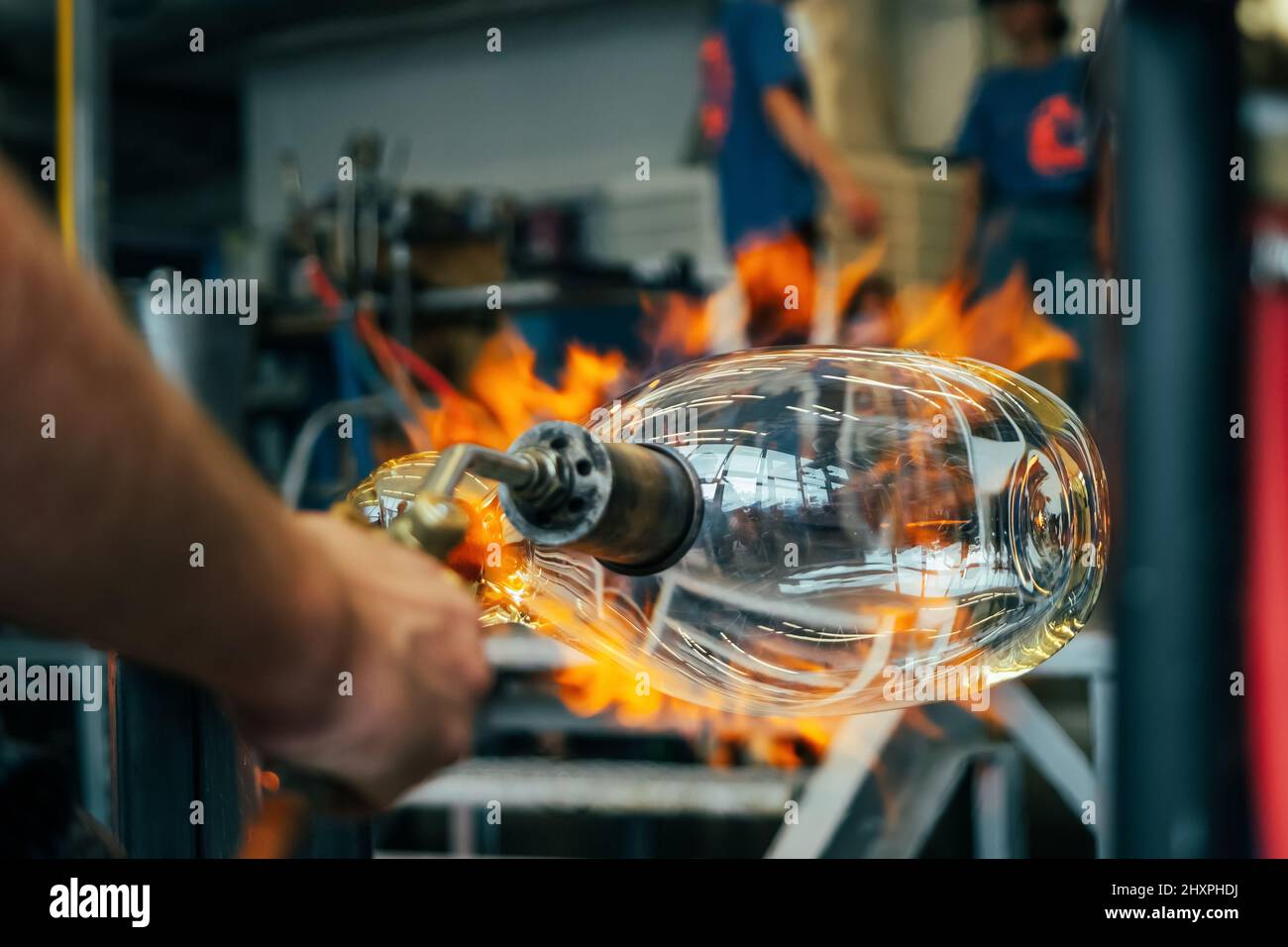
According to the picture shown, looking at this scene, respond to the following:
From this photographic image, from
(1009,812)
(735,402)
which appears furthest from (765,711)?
(1009,812)

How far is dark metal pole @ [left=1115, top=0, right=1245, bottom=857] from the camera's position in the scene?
0.98 m

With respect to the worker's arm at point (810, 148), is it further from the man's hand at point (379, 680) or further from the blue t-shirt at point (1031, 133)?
the man's hand at point (379, 680)

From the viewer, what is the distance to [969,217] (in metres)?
2.30

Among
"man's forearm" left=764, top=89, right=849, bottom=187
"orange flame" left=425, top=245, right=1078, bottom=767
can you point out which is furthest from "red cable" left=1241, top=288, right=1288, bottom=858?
"man's forearm" left=764, top=89, right=849, bottom=187

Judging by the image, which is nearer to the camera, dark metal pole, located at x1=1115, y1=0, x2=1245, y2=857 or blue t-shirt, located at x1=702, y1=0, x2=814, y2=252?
dark metal pole, located at x1=1115, y1=0, x2=1245, y2=857

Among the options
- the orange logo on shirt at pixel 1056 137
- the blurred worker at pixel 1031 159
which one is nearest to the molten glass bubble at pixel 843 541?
the blurred worker at pixel 1031 159

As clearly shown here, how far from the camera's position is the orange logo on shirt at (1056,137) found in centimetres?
209

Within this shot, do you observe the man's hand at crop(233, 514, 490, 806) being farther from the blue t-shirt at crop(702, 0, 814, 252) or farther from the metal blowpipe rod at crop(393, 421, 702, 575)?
the blue t-shirt at crop(702, 0, 814, 252)

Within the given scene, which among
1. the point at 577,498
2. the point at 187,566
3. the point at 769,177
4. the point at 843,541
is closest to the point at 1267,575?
the point at 843,541

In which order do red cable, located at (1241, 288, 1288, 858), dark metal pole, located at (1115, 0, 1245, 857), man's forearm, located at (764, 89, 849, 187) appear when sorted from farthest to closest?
man's forearm, located at (764, 89, 849, 187)
red cable, located at (1241, 288, 1288, 858)
dark metal pole, located at (1115, 0, 1245, 857)

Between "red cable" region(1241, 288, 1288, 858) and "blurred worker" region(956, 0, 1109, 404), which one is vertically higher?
"blurred worker" region(956, 0, 1109, 404)

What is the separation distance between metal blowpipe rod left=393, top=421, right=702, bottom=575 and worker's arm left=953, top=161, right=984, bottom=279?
1.94m
